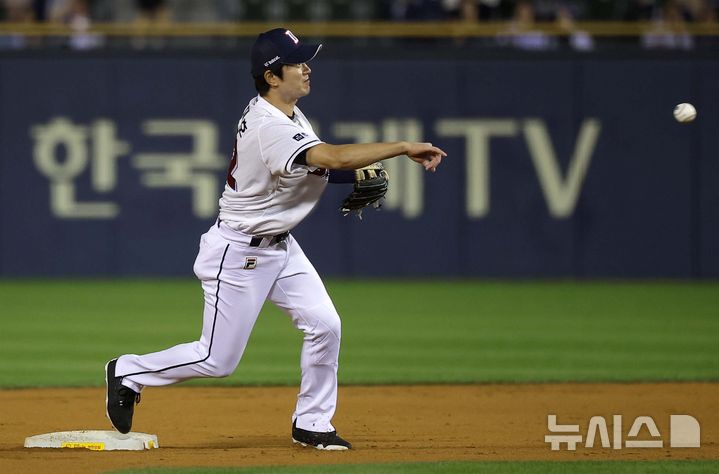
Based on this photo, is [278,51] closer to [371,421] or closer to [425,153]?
[425,153]

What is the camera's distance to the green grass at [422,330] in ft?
32.0

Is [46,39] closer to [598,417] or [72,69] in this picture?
[72,69]

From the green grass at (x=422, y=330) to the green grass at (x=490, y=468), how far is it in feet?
10.8

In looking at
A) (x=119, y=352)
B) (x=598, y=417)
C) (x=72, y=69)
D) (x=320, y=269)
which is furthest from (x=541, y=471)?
(x=72, y=69)

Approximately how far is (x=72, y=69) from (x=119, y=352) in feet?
20.6

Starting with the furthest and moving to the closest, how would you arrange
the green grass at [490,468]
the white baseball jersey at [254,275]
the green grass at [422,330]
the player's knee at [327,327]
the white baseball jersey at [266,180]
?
1. the green grass at [422,330]
2. the player's knee at [327,327]
3. the white baseball jersey at [254,275]
4. the white baseball jersey at [266,180]
5. the green grass at [490,468]

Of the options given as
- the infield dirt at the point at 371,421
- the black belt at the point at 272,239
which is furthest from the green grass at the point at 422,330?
the black belt at the point at 272,239

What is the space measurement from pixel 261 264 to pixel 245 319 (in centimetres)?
27

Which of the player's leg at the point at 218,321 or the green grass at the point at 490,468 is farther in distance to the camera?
the player's leg at the point at 218,321

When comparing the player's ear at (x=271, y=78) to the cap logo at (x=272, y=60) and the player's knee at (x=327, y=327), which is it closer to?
the cap logo at (x=272, y=60)
